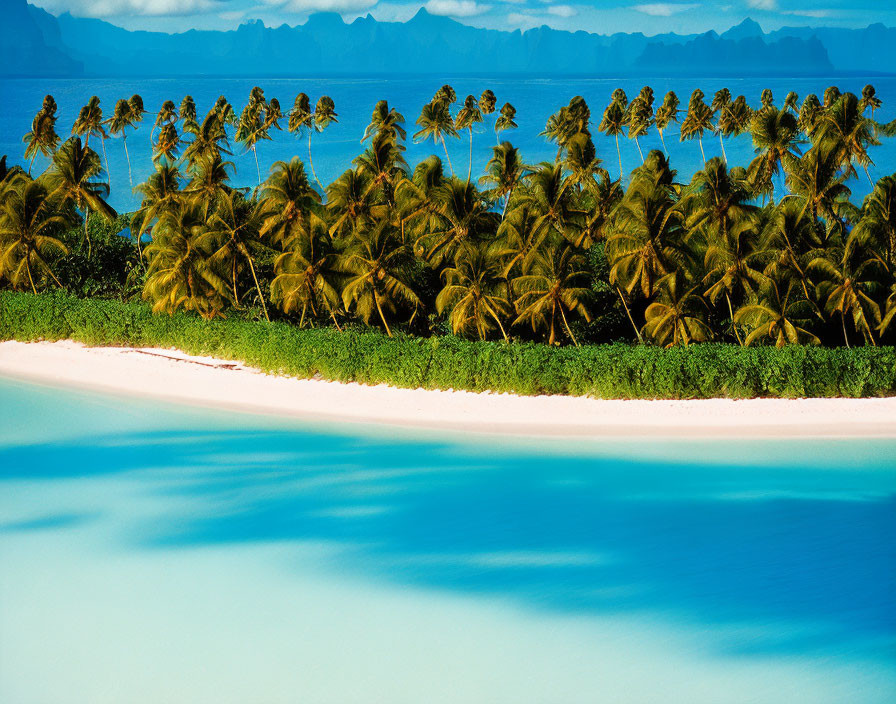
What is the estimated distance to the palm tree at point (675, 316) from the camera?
3136 cm

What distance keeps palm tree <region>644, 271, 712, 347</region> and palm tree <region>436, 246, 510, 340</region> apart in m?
4.50

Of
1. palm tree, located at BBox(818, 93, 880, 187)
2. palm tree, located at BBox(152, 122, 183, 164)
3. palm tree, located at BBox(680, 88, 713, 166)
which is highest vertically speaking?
palm tree, located at BBox(680, 88, 713, 166)

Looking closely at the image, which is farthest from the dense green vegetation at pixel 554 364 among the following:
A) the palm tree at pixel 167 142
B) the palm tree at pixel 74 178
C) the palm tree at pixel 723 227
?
the palm tree at pixel 167 142

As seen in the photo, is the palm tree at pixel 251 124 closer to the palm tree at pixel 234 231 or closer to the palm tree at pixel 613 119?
the palm tree at pixel 613 119

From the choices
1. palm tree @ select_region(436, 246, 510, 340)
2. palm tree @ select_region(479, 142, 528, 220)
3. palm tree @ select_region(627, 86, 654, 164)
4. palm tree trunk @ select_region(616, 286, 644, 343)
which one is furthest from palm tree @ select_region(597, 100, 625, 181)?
palm tree @ select_region(436, 246, 510, 340)

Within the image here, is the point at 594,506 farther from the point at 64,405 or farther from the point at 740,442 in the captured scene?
the point at 64,405

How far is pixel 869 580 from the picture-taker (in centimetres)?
1916

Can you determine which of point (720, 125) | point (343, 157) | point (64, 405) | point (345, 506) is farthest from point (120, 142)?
point (345, 506)

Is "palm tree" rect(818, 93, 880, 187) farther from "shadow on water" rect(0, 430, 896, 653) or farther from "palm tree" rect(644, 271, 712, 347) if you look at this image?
"shadow on water" rect(0, 430, 896, 653)

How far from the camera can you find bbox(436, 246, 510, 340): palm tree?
3177 centimetres

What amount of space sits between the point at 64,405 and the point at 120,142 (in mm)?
131676

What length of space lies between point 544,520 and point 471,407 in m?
7.12

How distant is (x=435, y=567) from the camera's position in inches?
781

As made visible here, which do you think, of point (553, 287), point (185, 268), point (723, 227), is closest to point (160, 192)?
point (185, 268)
